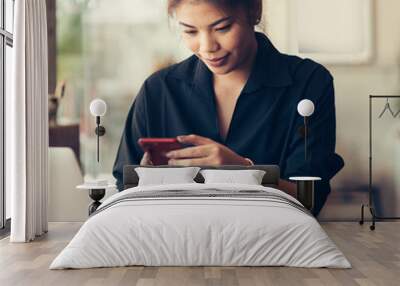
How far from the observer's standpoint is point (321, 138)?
7.71 metres

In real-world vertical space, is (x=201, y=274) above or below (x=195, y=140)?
below

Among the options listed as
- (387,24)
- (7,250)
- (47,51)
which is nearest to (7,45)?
(47,51)

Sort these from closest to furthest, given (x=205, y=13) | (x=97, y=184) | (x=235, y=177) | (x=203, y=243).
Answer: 1. (x=203, y=243)
2. (x=235, y=177)
3. (x=97, y=184)
4. (x=205, y=13)

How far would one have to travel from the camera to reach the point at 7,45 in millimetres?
7316

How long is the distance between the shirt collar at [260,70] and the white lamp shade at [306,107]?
0.48 meters

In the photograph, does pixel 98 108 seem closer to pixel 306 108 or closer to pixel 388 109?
pixel 306 108

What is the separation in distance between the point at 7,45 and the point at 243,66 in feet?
9.34

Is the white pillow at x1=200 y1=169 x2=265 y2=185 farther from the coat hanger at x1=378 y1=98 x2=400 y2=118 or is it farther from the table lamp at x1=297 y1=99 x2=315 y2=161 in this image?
the coat hanger at x1=378 y1=98 x2=400 y2=118

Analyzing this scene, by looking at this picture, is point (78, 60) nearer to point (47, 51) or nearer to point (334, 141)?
point (47, 51)

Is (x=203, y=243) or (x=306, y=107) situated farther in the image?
(x=306, y=107)

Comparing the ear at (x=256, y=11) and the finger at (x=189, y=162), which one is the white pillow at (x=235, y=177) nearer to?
the finger at (x=189, y=162)

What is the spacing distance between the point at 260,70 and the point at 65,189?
9.44 ft

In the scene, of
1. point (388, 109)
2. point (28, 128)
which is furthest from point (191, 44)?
point (388, 109)

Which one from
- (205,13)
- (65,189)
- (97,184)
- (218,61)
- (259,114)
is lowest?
(65,189)
